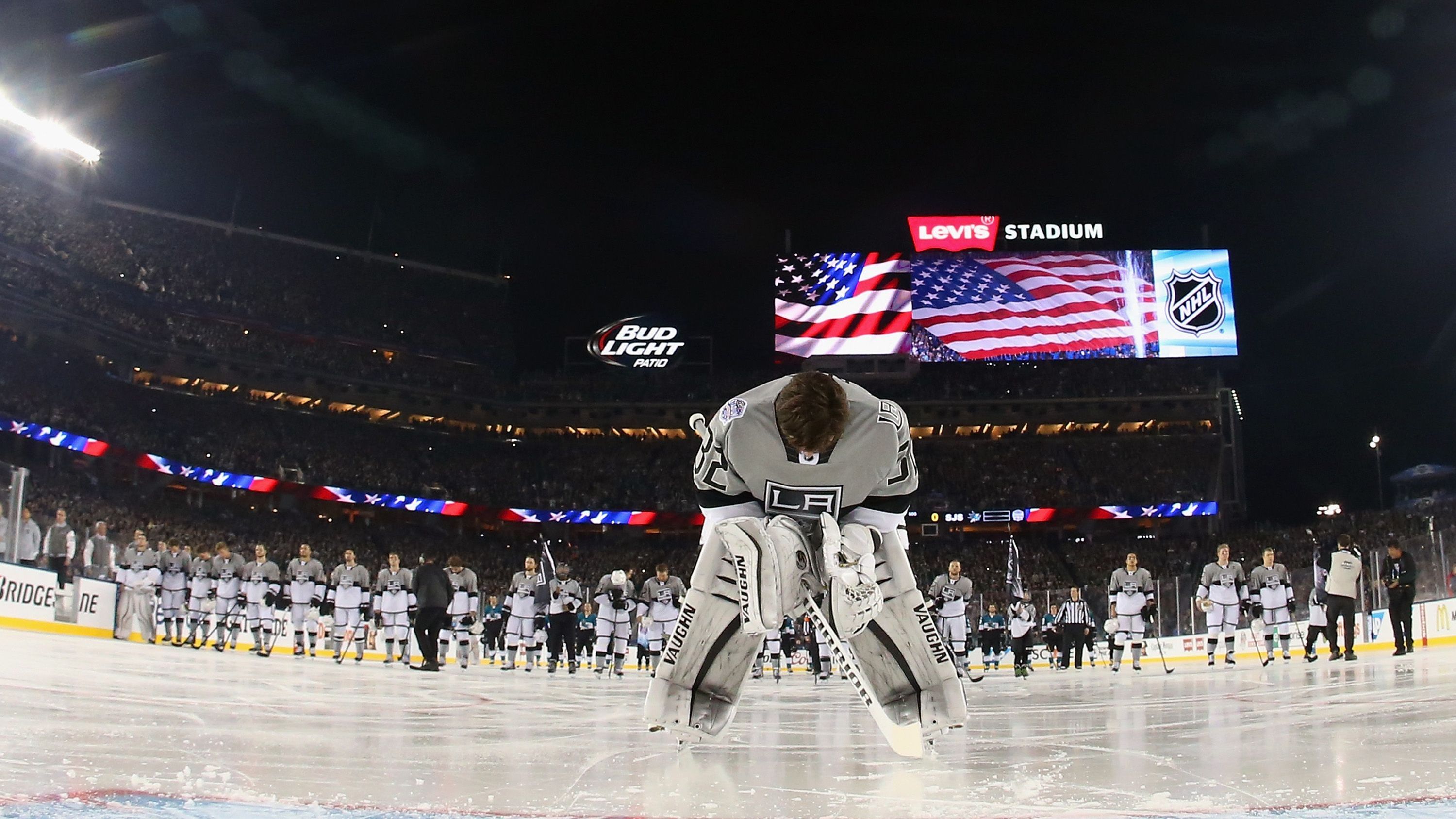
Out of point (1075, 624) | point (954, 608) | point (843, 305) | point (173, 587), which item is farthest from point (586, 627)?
point (843, 305)

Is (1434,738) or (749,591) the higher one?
(749,591)

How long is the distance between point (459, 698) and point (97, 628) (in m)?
12.0

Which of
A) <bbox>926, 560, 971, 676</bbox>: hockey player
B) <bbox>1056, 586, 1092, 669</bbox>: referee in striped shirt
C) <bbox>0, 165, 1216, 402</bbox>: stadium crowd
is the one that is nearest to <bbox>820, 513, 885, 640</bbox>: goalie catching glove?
<bbox>926, 560, 971, 676</bbox>: hockey player

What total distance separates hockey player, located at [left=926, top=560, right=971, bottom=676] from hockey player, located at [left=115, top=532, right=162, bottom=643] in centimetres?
1316

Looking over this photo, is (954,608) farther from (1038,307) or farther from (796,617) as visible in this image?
(1038,307)

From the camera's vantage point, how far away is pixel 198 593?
17281 mm

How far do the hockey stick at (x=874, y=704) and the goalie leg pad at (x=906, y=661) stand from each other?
0.02 m

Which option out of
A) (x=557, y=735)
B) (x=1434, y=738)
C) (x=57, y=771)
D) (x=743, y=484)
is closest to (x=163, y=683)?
(x=557, y=735)

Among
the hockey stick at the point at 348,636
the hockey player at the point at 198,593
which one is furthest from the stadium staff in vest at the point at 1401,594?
the hockey player at the point at 198,593

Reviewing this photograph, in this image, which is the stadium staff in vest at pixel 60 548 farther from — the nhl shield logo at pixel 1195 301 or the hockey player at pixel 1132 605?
the nhl shield logo at pixel 1195 301

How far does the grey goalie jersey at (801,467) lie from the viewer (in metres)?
4.07

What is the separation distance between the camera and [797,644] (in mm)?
19578

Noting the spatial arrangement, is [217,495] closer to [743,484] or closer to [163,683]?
[163,683]

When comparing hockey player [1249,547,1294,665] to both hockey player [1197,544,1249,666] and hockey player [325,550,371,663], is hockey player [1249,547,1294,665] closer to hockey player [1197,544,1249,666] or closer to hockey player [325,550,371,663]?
hockey player [1197,544,1249,666]
